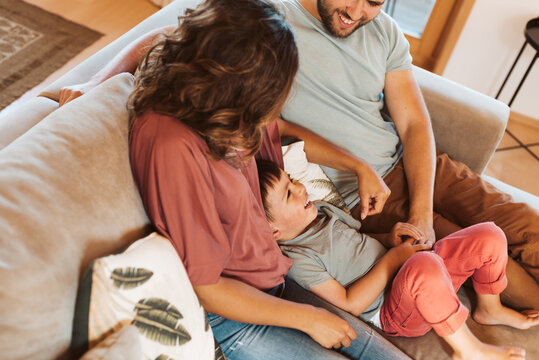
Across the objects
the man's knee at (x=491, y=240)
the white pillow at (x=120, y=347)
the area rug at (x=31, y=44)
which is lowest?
the area rug at (x=31, y=44)

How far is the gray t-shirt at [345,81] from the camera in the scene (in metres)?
1.51

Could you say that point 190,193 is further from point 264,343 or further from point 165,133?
point 264,343

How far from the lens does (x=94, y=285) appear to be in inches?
29.1

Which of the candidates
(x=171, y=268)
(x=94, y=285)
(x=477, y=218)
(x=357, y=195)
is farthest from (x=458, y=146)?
(x=94, y=285)

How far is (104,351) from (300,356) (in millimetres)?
536

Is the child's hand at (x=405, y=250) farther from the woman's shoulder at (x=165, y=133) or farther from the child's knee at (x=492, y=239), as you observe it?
the woman's shoulder at (x=165, y=133)

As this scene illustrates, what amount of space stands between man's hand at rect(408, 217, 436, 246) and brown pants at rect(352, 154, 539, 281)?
0.09 m

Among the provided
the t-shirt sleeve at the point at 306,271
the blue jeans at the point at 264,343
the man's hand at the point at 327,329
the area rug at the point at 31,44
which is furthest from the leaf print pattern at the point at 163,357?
the area rug at the point at 31,44

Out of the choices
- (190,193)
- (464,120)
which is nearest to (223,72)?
(190,193)

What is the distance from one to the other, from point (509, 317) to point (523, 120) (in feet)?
7.09

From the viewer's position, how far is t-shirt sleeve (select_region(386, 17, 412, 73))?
1.58 m

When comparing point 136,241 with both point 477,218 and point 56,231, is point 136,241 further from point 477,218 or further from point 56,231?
point 477,218

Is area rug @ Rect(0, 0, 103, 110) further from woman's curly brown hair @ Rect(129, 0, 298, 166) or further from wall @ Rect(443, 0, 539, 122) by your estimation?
wall @ Rect(443, 0, 539, 122)

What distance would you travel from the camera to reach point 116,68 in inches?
46.4
